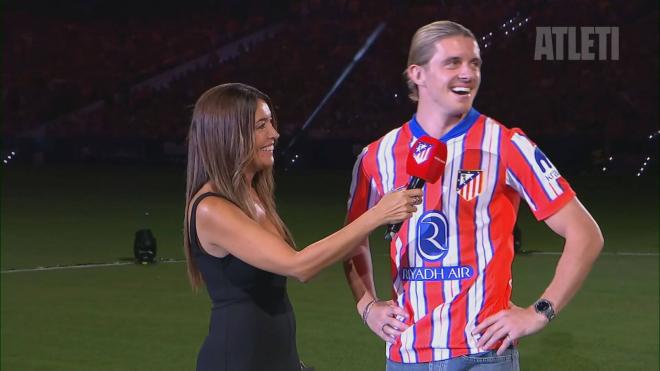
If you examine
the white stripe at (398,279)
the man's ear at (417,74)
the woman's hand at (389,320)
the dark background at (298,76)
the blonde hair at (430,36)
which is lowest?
the woman's hand at (389,320)

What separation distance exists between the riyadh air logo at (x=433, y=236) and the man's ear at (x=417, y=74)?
16.6 inches

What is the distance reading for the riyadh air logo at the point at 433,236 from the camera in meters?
3.46

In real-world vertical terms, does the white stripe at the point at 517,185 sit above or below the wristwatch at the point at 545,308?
above

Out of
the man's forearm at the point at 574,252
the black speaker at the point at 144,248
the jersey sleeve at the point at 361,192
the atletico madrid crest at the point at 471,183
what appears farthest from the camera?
the black speaker at the point at 144,248

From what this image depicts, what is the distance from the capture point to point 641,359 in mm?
7660

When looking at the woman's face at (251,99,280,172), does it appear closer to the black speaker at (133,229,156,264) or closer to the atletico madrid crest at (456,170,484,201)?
the atletico madrid crest at (456,170,484,201)

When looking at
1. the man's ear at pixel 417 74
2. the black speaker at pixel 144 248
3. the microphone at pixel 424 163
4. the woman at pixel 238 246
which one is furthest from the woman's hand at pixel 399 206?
the black speaker at pixel 144 248

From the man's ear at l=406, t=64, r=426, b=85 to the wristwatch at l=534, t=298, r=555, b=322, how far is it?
2.57ft

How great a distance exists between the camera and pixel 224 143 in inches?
144

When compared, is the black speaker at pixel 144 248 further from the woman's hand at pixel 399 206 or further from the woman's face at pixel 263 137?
the woman's hand at pixel 399 206

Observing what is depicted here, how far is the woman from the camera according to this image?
3557 millimetres

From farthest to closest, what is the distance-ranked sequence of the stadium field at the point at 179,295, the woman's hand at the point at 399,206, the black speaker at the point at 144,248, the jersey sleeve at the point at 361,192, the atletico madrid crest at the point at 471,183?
the black speaker at the point at 144,248 < the stadium field at the point at 179,295 < the jersey sleeve at the point at 361,192 < the atletico madrid crest at the point at 471,183 < the woman's hand at the point at 399,206

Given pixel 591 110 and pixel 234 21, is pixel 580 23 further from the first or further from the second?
pixel 234 21

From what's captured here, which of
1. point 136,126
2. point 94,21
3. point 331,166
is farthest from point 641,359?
point 94,21
